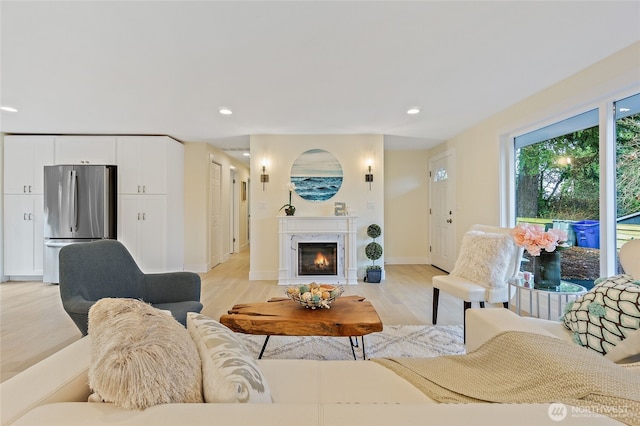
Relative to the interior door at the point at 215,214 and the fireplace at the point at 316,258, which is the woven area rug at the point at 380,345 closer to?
the fireplace at the point at 316,258

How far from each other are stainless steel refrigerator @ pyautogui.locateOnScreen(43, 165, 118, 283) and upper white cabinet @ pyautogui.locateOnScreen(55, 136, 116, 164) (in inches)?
9.6

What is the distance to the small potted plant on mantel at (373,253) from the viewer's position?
4.36 metres

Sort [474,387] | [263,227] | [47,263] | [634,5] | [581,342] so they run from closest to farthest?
[474,387], [581,342], [634,5], [47,263], [263,227]

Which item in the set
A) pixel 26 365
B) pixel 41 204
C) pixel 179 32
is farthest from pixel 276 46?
pixel 41 204

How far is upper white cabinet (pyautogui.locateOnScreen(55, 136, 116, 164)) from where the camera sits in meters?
4.42

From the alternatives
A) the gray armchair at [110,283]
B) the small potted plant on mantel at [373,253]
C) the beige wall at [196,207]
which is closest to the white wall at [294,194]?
the small potted plant on mantel at [373,253]

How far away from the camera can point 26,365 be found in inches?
82.2

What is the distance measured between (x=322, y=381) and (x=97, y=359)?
0.76 m

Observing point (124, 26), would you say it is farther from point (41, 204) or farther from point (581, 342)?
point (41, 204)

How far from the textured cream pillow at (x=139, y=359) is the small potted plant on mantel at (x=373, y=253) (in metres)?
3.75

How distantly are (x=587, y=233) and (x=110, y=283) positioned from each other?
3.95m

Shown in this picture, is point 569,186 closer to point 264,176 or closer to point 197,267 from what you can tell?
point 264,176

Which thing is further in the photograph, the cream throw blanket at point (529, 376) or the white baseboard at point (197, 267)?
the white baseboard at point (197, 267)

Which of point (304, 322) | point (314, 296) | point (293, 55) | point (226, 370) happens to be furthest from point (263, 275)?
point (226, 370)
